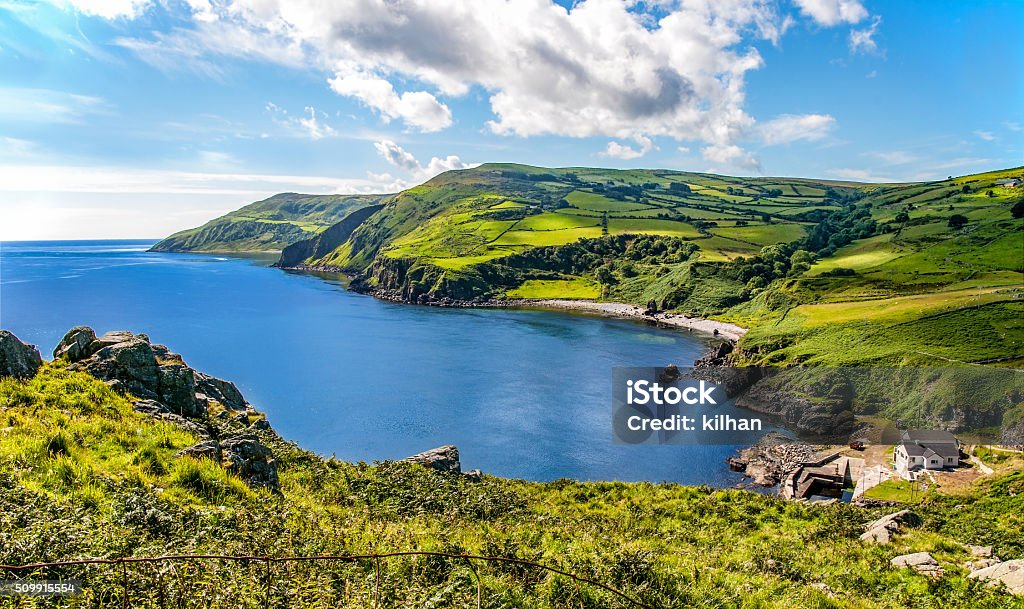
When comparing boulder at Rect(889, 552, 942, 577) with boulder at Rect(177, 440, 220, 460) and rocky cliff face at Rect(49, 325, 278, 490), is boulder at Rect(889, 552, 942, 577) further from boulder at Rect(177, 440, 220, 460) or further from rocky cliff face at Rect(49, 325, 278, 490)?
boulder at Rect(177, 440, 220, 460)

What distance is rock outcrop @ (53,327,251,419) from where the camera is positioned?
2098 centimetres

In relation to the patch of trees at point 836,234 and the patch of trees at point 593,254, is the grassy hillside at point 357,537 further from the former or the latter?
the patch of trees at point 836,234

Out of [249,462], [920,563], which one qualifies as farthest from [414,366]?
[920,563]

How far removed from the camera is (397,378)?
82.1 m

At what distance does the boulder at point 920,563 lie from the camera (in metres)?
16.7

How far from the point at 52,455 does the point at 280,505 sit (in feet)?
16.9

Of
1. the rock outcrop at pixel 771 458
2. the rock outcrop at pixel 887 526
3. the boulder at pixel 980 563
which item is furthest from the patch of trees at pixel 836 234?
the boulder at pixel 980 563

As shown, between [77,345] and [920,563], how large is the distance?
3395 cm

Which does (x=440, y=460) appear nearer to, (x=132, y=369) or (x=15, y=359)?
(x=132, y=369)

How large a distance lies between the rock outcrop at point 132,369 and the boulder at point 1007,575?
28.7 metres

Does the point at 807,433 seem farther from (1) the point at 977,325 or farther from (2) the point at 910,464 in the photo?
(1) the point at 977,325

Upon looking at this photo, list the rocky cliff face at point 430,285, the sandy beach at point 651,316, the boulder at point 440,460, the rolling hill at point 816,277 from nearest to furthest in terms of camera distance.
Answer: the boulder at point 440,460
the rolling hill at point 816,277
the sandy beach at point 651,316
the rocky cliff face at point 430,285

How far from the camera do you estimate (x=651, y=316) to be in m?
139

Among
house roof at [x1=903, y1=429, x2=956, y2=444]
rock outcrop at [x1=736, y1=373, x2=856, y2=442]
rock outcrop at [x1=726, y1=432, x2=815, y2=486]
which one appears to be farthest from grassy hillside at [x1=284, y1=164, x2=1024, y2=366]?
house roof at [x1=903, y1=429, x2=956, y2=444]
